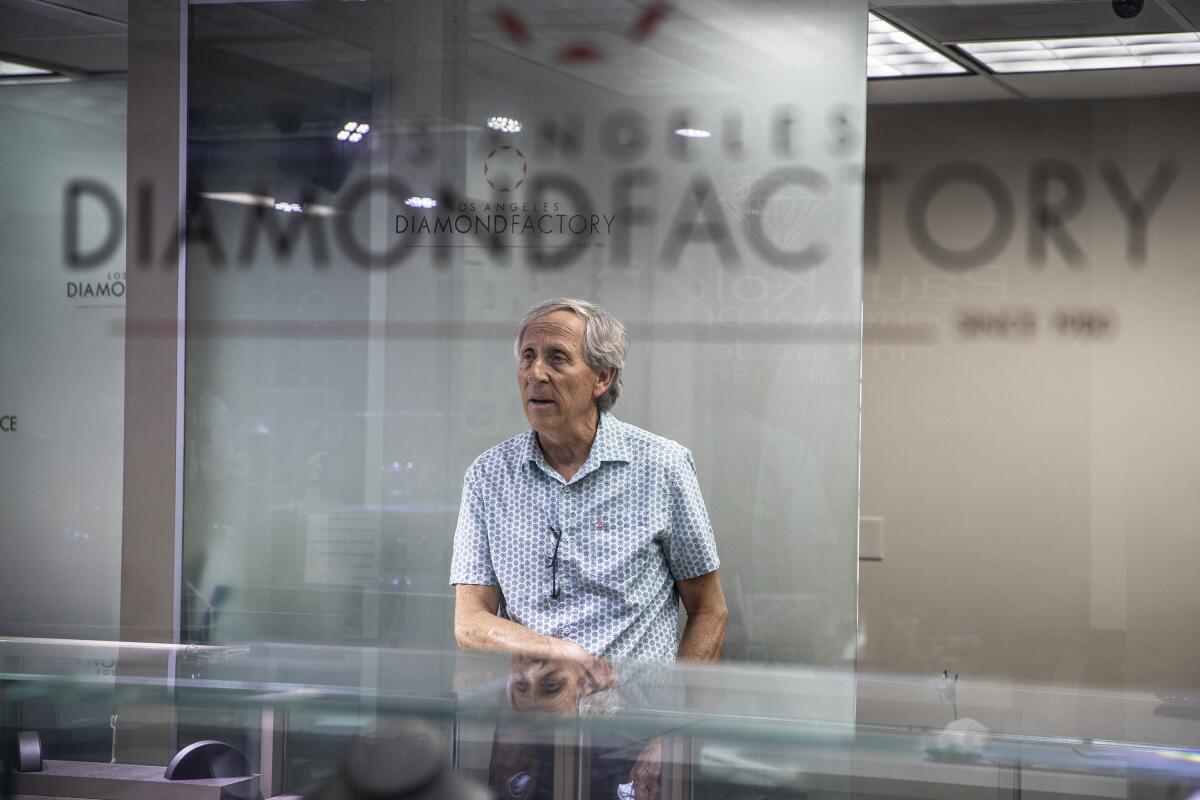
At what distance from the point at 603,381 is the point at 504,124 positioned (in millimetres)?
1611

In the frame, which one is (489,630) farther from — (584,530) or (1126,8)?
(1126,8)

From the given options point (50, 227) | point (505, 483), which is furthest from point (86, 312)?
point (505, 483)

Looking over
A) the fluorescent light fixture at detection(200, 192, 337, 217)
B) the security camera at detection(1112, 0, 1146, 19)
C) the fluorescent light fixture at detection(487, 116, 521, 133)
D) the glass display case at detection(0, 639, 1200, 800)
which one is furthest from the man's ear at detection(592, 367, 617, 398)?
the security camera at detection(1112, 0, 1146, 19)

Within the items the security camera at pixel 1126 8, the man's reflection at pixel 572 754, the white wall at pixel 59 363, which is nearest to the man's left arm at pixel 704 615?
the man's reflection at pixel 572 754

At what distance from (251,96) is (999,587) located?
2796mm

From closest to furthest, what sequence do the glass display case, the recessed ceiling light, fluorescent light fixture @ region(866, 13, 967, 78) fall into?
the glass display case < fluorescent light fixture @ region(866, 13, 967, 78) < the recessed ceiling light

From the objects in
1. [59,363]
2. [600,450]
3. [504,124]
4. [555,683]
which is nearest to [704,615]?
[600,450]

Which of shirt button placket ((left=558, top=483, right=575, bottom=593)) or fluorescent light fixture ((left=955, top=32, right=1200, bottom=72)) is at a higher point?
fluorescent light fixture ((left=955, top=32, right=1200, bottom=72))

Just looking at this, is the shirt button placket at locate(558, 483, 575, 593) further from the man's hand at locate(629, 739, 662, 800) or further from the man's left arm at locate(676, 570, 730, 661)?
the man's hand at locate(629, 739, 662, 800)

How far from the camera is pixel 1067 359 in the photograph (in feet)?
13.4

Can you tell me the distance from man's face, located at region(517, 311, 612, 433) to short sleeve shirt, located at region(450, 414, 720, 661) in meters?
0.06

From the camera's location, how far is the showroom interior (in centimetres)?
405

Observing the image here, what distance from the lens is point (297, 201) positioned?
454cm

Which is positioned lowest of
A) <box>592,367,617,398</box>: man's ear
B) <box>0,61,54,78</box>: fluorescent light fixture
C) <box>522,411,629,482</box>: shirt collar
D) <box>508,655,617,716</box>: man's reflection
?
<box>508,655,617,716</box>: man's reflection
